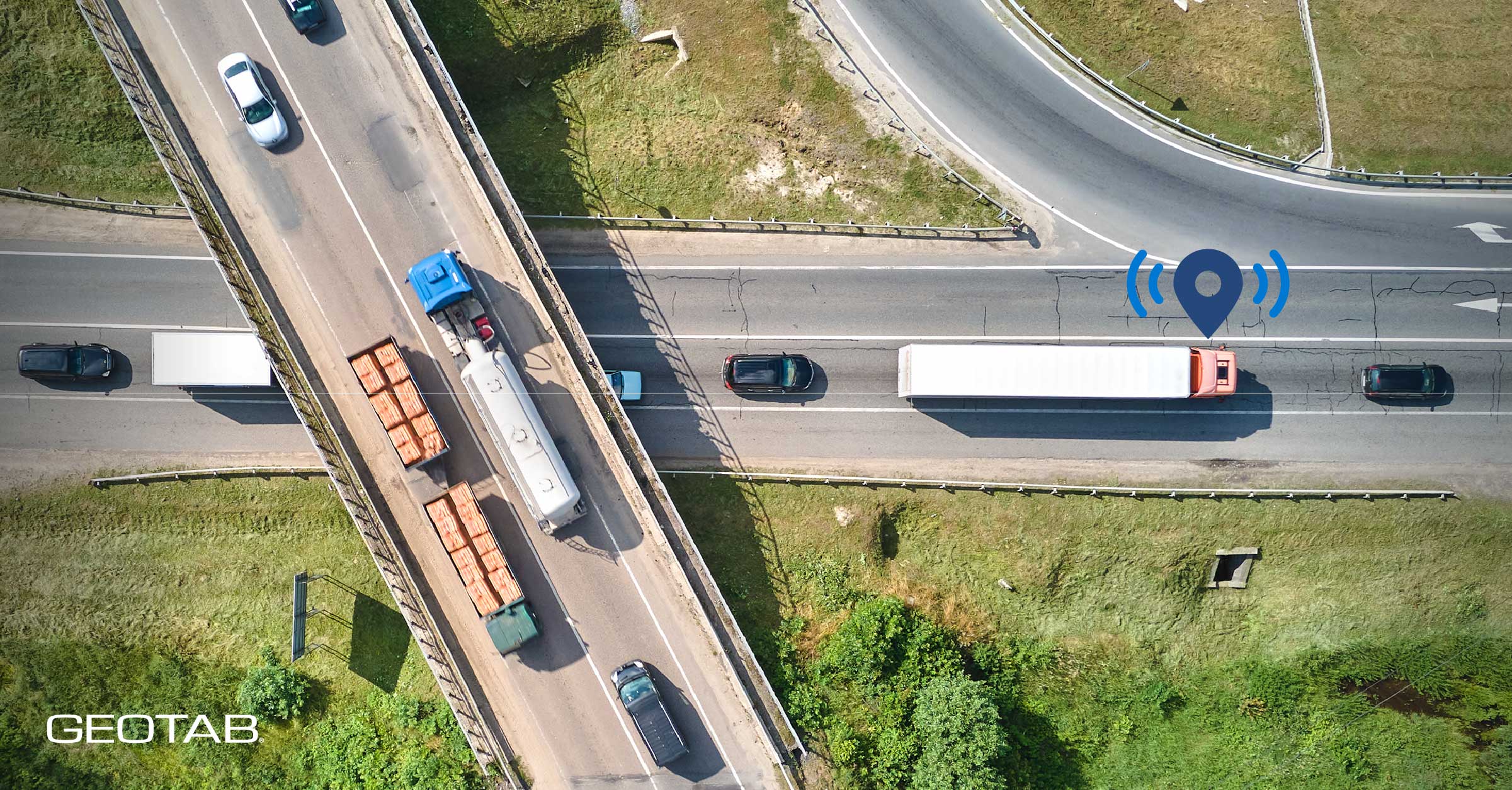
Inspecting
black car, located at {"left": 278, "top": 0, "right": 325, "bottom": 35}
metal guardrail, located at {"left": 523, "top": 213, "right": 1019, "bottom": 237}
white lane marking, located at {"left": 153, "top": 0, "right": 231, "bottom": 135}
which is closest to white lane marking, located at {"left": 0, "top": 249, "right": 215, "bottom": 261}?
white lane marking, located at {"left": 153, "top": 0, "right": 231, "bottom": 135}

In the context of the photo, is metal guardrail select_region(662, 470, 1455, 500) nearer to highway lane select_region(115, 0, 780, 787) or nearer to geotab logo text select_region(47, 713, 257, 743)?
highway lane select_region(115, 0, 780, 787)

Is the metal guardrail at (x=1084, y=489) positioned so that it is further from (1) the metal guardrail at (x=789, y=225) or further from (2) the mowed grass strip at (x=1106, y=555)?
(1) the metal guardrail at (x=789, y=225)

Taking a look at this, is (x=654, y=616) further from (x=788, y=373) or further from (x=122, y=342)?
(x=122, y=342)

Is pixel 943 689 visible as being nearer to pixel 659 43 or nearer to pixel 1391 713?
pixel 1391 713

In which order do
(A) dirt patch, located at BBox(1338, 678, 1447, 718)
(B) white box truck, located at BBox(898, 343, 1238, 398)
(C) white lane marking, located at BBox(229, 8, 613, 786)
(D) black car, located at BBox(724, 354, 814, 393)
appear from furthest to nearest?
(A) dirt patch, located at BBox(1338, 678, 1447, 718) → (D) black car, located at BBox(724, 354, 814, 393) → (B) white box truck, located at BBox(898, 343, 1238, 398) → (C) white lane marking, located at BBox(229, 8, 613, 786)

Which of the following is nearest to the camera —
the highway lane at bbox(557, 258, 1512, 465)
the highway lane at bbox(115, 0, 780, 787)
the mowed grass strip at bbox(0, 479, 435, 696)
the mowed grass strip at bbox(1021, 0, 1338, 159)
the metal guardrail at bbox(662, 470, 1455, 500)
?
the highway lane at bbox(115, 0, 780, 787)

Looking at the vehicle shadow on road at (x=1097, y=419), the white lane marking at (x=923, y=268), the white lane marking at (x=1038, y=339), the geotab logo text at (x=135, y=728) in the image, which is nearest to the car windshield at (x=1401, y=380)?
the white lane marking at (x=1038, y=339)
